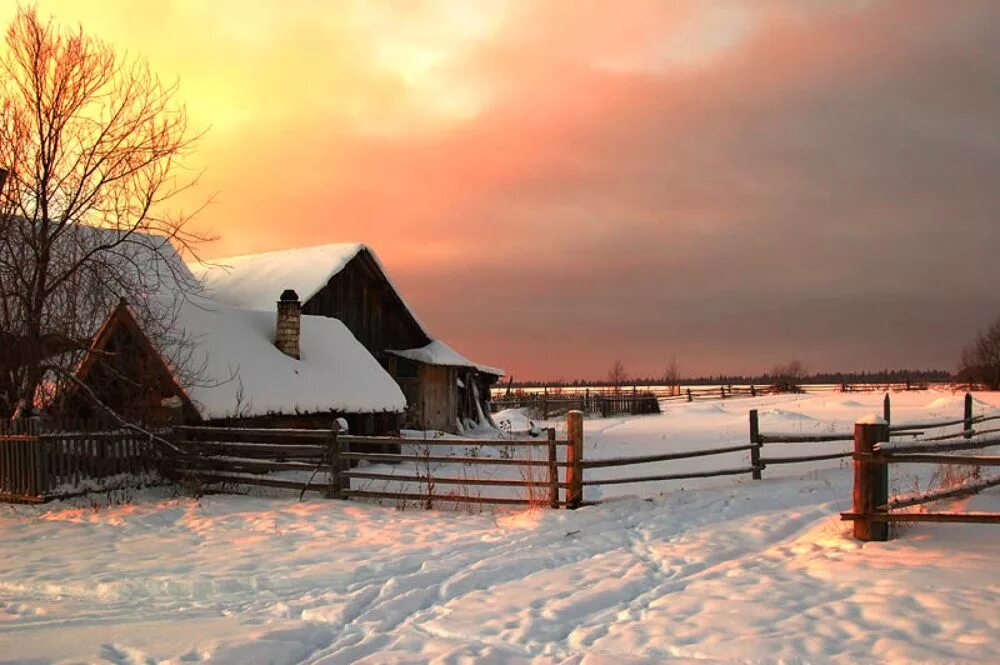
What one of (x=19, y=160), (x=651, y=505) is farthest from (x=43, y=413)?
(x=651, y=505)

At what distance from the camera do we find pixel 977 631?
531 cm

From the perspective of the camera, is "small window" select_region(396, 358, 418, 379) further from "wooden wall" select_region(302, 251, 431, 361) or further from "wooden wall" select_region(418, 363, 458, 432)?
"wooden wall" select_region(302, 251, 431, 361)

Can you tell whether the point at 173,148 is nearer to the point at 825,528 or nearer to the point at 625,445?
the point at 825,528

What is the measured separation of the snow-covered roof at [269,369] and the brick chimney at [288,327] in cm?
24

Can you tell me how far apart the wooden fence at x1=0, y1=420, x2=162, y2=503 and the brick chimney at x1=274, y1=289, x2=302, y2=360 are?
18.1 ft

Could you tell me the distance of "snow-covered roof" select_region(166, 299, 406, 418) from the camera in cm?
1564

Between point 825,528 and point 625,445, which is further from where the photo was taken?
point 625,445

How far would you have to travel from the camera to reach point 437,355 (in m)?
27.0

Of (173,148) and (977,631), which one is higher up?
(173,148)

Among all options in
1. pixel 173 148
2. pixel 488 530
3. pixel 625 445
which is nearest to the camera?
pixel 488 530

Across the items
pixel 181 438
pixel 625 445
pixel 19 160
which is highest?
pixel 19 160

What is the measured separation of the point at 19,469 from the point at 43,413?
1.92 metres

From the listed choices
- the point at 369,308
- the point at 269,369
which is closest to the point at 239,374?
the point at 269,369

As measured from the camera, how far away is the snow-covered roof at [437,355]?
26.6 metres
